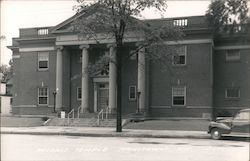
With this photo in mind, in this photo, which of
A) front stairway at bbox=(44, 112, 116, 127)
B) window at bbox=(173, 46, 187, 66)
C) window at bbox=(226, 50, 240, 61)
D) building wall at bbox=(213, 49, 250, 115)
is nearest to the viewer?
front stairway at bbox=(44, 112, 116, 127)

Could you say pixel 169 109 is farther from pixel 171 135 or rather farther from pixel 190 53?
pixel 171 135

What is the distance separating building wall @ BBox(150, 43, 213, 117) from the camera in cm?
3566

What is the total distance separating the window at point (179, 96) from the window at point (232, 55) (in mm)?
4847

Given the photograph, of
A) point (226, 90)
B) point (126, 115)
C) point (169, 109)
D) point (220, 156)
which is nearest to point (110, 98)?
point (126, 115)

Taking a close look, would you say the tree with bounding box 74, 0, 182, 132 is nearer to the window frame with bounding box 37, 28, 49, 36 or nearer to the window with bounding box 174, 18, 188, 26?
the window with bounding box 174, 18, 188, 26

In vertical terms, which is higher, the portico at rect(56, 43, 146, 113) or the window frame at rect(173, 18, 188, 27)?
the window frame at rect(173, 18, 188, 27)

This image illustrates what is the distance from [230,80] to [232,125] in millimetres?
15268

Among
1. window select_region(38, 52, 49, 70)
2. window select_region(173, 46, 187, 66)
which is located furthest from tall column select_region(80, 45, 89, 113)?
window select_region(173, 46, 187, 66)

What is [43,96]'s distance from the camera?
1650 inches

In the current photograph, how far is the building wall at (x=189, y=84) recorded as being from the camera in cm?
3566

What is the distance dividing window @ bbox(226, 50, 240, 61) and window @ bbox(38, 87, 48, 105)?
1742 centimetres

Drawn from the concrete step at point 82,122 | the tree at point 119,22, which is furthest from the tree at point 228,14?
the concrete step at point 82,122

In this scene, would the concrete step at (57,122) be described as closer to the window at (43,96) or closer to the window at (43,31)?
the window at (43,96)

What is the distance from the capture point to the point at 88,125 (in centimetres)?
3384
